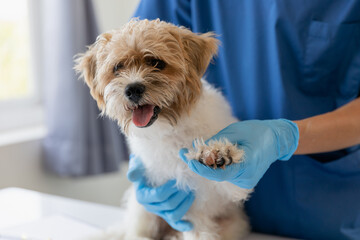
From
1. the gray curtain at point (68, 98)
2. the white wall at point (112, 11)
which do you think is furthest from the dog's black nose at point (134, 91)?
the white wall at point (112, 11)

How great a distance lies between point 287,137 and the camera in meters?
1.09

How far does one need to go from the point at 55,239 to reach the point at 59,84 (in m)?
1.29

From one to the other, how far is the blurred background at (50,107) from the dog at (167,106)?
1232 millimetres

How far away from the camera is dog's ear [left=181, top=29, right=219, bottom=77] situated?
1128 millimetres

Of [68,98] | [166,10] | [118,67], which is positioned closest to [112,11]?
[68,98]

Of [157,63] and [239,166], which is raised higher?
[157,63]

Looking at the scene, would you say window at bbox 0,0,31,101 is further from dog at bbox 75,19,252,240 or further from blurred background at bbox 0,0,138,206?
dog at bbox 75,19,252,240

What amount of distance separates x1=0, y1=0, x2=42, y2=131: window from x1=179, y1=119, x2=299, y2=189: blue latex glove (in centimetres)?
193

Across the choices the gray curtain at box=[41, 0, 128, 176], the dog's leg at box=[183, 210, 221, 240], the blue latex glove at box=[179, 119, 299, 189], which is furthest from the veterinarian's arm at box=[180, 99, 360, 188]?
the gray curtain at box=[41, 0, 128, 176]

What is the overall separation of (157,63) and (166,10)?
447 mm

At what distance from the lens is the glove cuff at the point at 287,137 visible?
1073 mm

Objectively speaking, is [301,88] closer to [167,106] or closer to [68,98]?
[167,106]

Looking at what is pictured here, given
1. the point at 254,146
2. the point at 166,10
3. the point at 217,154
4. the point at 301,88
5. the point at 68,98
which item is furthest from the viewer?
the point at 68,98

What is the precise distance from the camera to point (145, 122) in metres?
1.06
